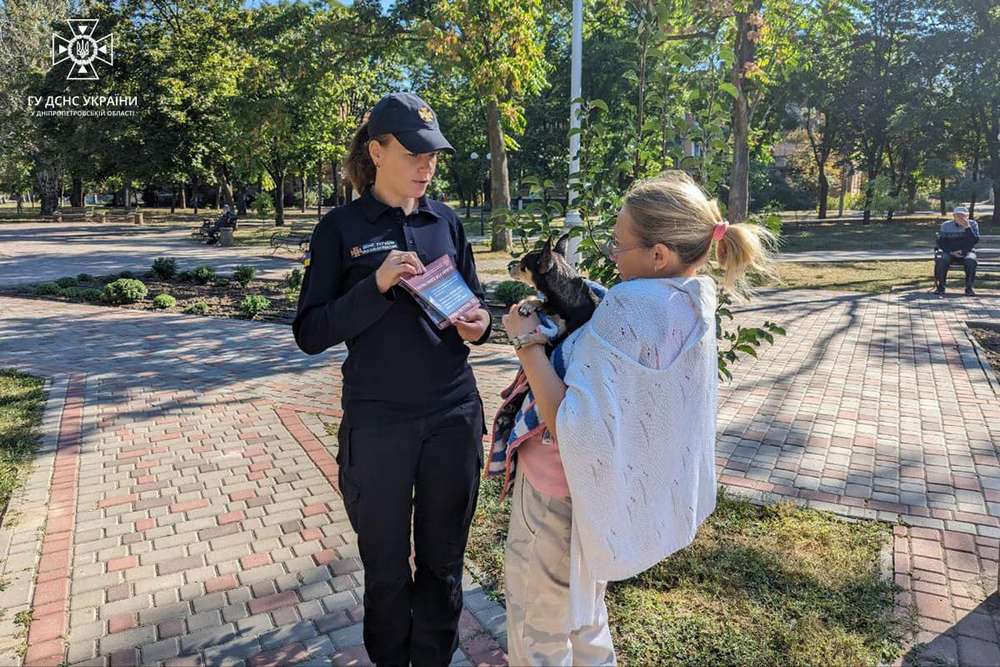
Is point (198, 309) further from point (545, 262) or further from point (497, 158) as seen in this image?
point (497, 158)

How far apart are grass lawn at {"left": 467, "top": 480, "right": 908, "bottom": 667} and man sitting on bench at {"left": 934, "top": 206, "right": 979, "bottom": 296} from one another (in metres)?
11.5

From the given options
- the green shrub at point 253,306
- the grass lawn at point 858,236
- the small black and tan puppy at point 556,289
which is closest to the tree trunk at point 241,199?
the grass lawn at point 858,236

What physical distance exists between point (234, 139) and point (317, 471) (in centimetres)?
2069

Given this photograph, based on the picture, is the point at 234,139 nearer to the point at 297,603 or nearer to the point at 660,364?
the point at 297,603

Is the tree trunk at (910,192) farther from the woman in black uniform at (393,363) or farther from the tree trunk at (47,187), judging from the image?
the tree trunk at (47,187)

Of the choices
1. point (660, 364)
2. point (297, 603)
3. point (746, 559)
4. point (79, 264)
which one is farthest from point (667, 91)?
point (79, 264)

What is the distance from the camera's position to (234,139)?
73.2 ft

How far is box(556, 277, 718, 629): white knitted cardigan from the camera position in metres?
1.65

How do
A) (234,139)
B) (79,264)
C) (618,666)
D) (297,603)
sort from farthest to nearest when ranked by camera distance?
(234,139), (79,264), (297,603), (618,666)

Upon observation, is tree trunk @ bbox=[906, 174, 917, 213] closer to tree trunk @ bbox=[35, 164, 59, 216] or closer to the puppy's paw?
the puppy's paw

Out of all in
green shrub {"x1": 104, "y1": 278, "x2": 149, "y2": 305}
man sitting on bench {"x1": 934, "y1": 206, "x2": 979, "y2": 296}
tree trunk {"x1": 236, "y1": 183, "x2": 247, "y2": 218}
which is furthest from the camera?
tree trunk {"x1": 236, "y1": 183, "x2": 247, "y2": 218}

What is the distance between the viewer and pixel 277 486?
4.39m

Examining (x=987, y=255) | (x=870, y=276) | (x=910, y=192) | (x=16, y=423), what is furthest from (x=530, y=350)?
(x=910, y=192)

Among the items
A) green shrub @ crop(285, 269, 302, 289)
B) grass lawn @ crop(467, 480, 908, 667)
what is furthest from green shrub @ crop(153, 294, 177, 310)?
grass lawn @ crop(467, 480, 908, 667)
